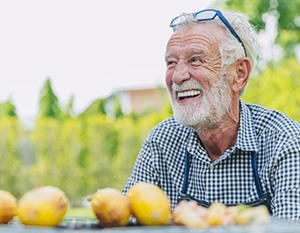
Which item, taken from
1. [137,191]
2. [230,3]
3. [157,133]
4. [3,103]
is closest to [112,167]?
[3,103]

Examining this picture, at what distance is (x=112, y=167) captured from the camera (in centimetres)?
1560

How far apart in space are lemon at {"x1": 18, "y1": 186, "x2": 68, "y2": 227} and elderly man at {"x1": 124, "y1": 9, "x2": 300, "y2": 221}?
101cm

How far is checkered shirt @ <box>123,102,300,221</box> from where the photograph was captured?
7.73 ft

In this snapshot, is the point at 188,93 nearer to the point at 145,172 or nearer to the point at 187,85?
the point at 187,85

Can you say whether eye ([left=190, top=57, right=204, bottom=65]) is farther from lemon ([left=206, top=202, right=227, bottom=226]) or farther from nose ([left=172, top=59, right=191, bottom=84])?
lemon ([left=206, top=202, right=227, bottom=226])

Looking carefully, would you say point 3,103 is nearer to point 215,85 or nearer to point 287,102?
point 287,102

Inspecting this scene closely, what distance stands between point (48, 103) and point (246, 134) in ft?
47.1

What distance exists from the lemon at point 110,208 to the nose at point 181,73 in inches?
36.5

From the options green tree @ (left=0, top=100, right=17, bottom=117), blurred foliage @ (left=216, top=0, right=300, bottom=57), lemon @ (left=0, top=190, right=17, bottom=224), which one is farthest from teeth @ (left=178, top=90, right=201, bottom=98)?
blurred foliage @ (left=216, top=0, right=300, bottom=57)

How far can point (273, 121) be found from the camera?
259cm

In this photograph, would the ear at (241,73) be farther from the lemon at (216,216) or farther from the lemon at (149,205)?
the lemon at (216,216)

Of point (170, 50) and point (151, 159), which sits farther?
point (151, 159)

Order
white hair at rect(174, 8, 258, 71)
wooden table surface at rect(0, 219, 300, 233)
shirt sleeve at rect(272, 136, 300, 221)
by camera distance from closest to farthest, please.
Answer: wooden table surface at rect(0, 219, 300, 233), shirt sleeve at rect(272, 136, 300, 221), white hair at rect(174, 8, 258, 71)

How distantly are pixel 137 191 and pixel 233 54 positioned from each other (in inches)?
43.3
